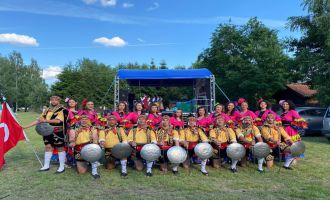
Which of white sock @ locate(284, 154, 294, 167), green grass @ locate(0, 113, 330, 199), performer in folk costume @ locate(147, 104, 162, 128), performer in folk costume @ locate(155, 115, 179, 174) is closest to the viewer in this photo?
green grass @ locate(0, 113, 330, 199)

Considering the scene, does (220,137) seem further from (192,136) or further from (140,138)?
(140,138)

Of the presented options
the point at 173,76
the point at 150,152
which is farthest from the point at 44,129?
the point at 173,76

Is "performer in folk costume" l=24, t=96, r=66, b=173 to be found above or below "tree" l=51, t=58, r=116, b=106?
below

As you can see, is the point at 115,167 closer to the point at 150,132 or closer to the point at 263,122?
the point at 150,132

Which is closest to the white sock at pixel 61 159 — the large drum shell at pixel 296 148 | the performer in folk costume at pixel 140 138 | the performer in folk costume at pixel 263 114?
the performer in folk costume at pixel 140 138

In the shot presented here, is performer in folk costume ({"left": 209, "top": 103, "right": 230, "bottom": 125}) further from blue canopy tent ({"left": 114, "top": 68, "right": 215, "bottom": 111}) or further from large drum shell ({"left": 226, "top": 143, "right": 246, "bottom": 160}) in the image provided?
blue canopy tent ({"left": 114, "top": 68, "right": 215, "bottom": 111})

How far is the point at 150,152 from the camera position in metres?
6.57

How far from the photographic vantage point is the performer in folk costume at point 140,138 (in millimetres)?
7004

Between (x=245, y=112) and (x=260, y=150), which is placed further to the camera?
(x=245, y=112)

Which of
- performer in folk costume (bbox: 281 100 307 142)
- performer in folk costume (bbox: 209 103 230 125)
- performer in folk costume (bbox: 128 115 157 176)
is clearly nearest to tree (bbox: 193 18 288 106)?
performer in folk costume (bbox: 281 100 307 142)

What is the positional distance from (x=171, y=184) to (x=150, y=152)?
81cm

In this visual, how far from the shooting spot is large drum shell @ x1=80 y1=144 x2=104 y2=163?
20.9 feet

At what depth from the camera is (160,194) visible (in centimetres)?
548

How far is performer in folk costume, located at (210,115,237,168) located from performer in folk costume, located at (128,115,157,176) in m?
1.35
